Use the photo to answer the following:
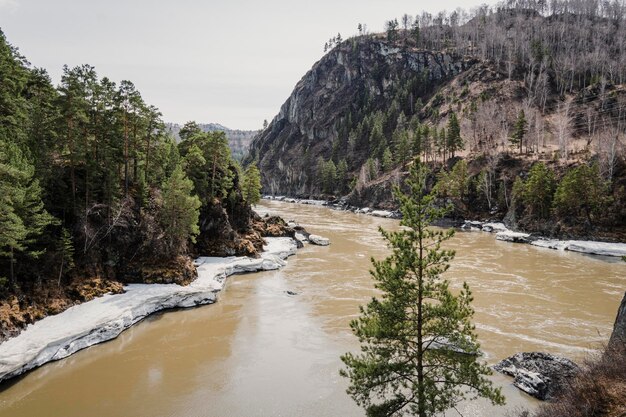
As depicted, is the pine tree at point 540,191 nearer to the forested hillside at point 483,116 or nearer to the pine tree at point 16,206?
the forested hillside at point 483,116

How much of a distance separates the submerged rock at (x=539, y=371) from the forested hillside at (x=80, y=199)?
24.6 metres

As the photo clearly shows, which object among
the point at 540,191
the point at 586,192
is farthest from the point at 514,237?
the point at 586,192

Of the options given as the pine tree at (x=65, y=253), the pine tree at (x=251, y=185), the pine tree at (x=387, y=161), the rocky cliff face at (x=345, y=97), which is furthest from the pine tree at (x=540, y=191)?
the rocky cliff face at (x=345, y=97)

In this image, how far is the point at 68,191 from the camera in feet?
94.0

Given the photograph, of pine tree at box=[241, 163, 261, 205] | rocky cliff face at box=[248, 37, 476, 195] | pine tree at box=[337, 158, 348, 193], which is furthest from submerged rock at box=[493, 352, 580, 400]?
rocky cliff face at box=[248, 37, 476, 195]

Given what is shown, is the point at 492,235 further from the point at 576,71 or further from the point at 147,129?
the point at 576,71

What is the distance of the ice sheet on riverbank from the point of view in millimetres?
18719

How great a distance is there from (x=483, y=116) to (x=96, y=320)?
340 ft

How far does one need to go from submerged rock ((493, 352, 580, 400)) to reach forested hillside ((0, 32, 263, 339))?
2457cm

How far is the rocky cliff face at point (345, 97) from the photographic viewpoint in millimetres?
153875

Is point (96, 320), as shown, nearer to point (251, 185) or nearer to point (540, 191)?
point (251, 185)

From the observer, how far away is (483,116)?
101500 mm

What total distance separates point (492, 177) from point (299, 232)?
148ft

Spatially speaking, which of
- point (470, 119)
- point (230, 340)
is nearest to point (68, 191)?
point (230, 340)
